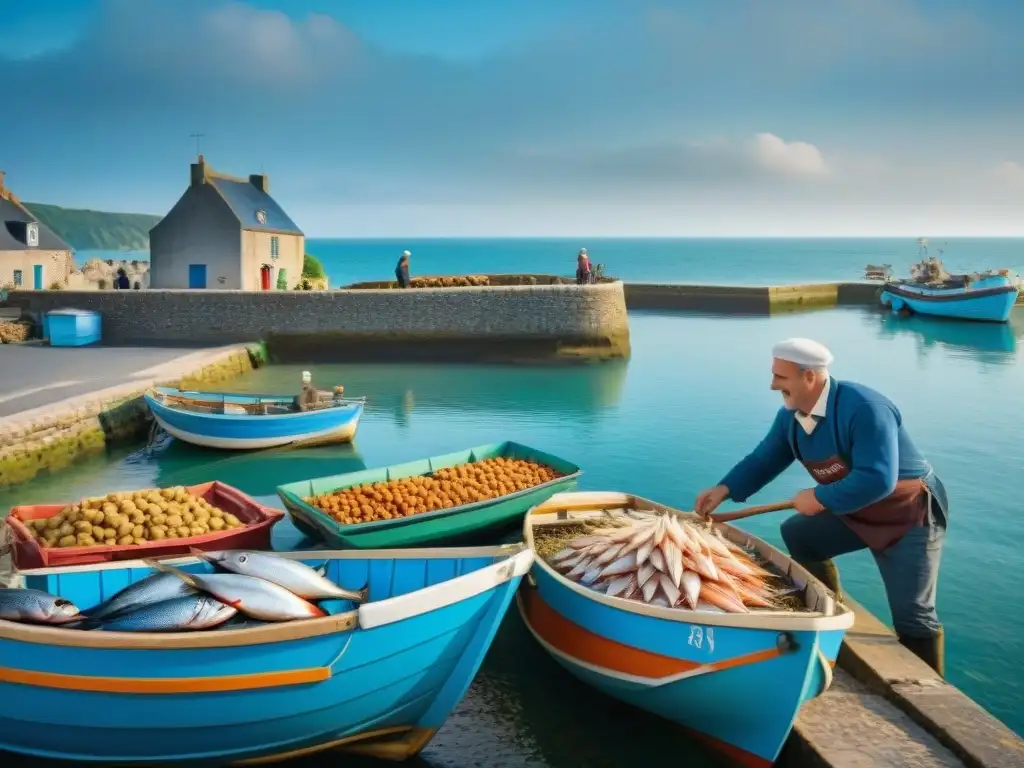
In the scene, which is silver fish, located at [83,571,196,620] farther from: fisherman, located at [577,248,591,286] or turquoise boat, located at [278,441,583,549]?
fisherman, located at [577,248,591,286]

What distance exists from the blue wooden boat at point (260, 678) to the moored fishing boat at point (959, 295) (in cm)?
4099

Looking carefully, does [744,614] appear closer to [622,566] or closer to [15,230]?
[622,566]

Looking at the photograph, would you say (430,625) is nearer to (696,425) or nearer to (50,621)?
(50,621)

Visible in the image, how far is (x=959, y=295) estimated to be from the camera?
40.9 m

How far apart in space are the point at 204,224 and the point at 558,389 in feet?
49.8

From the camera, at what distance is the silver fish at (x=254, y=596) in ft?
15.3

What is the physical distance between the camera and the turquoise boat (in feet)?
26.5

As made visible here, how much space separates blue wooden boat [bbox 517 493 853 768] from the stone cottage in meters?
35.2

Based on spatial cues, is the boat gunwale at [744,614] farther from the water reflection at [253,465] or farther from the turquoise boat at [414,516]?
the water reflection at [253,465]

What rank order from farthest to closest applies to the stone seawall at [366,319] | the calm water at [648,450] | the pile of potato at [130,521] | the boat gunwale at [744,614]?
the stone seawall at [366,319]
the pile of potato at [130,521]
the calm water at [648,450]
the boat gunwale at [744,614]

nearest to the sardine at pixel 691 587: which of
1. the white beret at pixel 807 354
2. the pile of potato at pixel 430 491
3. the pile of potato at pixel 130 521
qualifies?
the white beret at pixel 807 354

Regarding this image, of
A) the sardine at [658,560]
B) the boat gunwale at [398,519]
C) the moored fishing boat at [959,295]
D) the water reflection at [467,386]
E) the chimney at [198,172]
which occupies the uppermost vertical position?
the chimney at [198,172]

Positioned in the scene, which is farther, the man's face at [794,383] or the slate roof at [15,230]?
the slate roof at [15,230]

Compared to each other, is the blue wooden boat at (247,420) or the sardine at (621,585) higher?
the sardine at (621,585)
